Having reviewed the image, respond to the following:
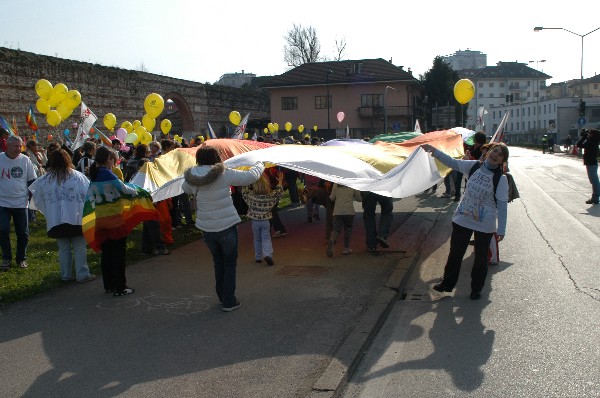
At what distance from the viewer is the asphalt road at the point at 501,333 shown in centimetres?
Answer: 442

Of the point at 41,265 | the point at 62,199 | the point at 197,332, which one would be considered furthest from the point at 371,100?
the point at 197,332

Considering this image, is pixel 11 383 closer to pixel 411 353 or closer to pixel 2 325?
pixel 2 325

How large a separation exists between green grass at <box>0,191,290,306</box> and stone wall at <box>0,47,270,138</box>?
563 inches

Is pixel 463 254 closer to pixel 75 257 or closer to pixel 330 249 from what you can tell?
pixel 330 249

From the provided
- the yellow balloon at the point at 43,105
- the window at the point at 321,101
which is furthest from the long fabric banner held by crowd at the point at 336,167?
the window at the point at 321,101

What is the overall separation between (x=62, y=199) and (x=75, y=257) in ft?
2.72

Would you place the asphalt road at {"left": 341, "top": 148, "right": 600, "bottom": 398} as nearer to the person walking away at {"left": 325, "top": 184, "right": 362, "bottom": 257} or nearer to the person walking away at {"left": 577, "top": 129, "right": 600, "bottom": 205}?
the person walking away at {"left": 325, "top": 184, "right": 362, "bottom": 257}

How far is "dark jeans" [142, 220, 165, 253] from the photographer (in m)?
9.66

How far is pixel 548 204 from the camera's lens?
14906 millimetres

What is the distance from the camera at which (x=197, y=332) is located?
18.8ft

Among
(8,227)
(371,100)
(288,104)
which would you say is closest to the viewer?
(8,227)

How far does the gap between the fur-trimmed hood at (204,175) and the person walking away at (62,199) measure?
80.2 inches

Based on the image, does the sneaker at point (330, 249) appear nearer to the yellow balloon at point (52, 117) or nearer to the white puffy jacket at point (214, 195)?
the white puffy jacket at point (214, 195)

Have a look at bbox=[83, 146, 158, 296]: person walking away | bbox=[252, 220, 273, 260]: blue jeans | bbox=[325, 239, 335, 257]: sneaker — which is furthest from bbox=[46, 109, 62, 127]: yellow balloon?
bbox=[325, 239, 335, 257]: sneaker
